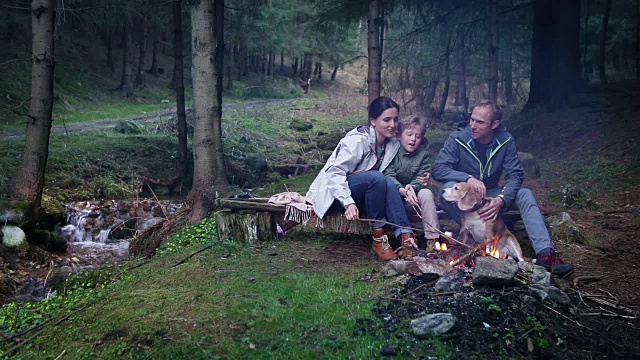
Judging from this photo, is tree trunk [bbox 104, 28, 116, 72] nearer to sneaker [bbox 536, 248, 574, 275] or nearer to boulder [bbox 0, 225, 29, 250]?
boulder [bbox 0, 225, 29, 250]

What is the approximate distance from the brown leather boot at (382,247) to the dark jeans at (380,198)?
3.6 inches

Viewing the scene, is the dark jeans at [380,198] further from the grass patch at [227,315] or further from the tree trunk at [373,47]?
the tree trunk at [373,47]

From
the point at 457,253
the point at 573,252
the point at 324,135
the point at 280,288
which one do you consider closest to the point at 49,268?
the point at 280,288

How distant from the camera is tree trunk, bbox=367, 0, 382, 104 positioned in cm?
962

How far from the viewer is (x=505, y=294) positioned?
4285mm

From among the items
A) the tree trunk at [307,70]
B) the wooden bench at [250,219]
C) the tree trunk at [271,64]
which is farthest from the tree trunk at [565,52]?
the tree trunk at [307,70]

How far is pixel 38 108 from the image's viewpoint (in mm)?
8609

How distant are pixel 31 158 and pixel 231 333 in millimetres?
6485

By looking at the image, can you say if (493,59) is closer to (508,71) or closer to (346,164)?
(346,164)

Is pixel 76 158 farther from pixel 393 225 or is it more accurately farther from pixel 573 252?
pixel 573 252

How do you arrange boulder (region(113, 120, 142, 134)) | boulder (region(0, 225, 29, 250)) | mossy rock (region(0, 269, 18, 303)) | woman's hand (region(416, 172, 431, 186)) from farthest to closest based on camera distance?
boulder (region(113, 120, 142, 134))
boulder (region(0, 225, 29, 250))
mossy rock (region(0, 269, 18, 303))
woman's hand (region(416, 172, 431, 186))

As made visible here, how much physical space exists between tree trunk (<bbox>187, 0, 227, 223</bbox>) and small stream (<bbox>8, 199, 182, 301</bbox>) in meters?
0.77

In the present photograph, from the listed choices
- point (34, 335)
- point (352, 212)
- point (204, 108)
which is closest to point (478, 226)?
point (352, 212)

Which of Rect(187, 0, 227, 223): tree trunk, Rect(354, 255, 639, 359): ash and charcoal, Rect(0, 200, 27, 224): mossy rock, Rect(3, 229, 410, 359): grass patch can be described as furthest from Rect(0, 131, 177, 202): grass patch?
Rect(354, 255, 639, 359): ash and charcoal
